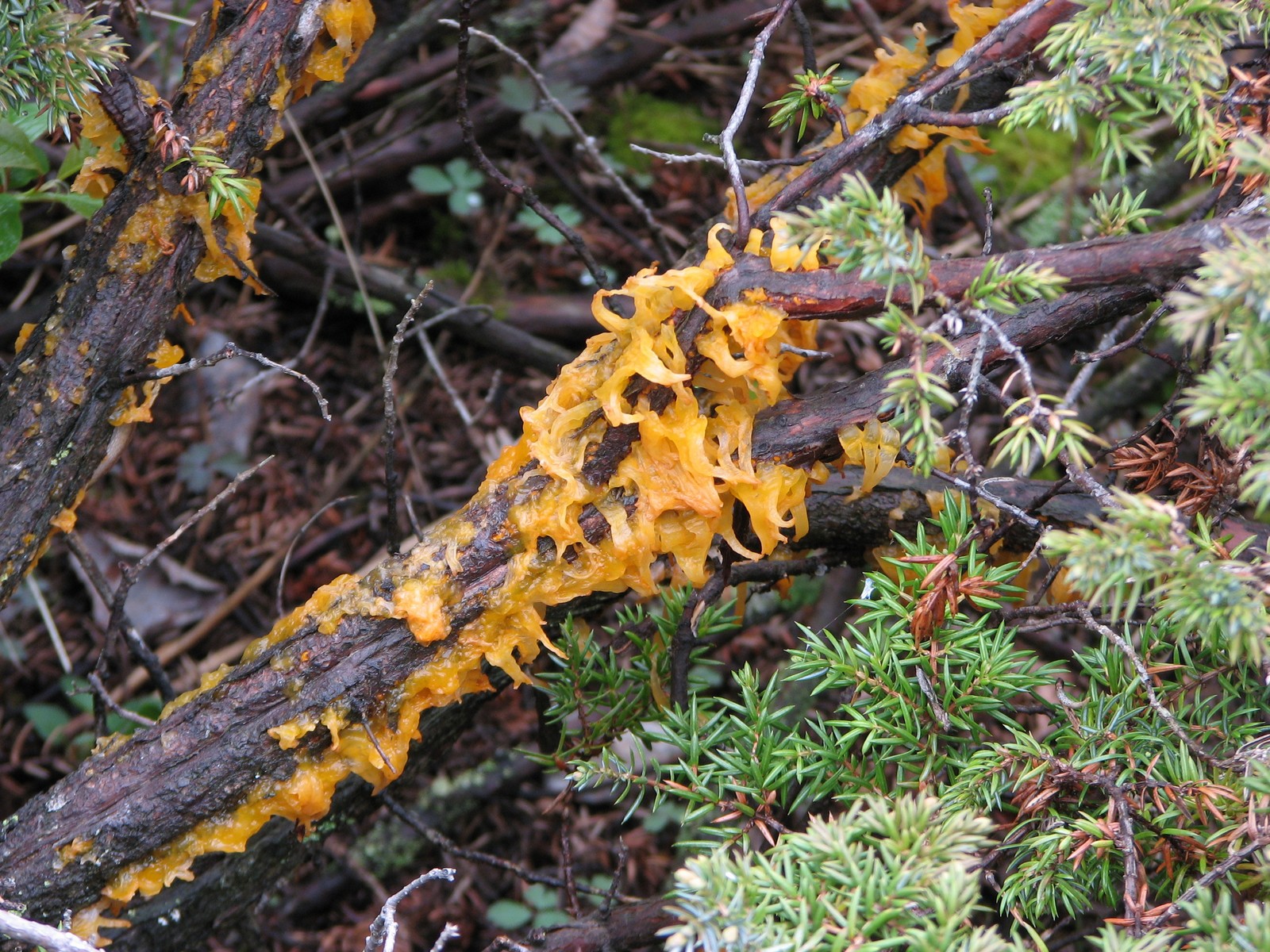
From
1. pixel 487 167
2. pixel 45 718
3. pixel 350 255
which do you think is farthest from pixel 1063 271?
pixel 45 718

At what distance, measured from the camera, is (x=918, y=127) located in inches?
77.9

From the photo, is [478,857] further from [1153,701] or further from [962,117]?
[962,117]

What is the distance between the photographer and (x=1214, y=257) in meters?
1.10

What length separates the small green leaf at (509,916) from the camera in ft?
9.66

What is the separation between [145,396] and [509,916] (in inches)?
75.8

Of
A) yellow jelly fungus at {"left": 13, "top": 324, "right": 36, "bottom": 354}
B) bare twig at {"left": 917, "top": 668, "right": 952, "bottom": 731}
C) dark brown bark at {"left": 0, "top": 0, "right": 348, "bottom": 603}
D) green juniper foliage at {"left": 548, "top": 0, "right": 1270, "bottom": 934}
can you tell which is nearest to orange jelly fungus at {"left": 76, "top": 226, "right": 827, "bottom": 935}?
green juniper foliage at {"left": 548, "top": 0, "right": 1270, "bottom": 934}

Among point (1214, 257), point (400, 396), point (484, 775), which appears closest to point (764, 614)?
point (484, 775)

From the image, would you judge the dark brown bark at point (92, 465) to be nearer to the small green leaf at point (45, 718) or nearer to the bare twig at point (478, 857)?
the bare twig at point (478, 857)

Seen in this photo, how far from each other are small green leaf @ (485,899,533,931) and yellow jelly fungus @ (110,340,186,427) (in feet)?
6.08

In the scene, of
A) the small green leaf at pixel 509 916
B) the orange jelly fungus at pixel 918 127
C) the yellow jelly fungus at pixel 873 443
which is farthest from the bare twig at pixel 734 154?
the small green leaf at pixel 509 916

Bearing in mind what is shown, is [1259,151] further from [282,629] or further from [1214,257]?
[282,629]

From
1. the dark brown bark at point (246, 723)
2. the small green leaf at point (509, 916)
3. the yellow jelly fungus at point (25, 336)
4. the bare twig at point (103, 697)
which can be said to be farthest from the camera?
the small green leaf at point (509, 916)

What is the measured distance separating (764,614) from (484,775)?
1138 mm

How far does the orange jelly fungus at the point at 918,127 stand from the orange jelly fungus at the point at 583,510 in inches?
20.2
